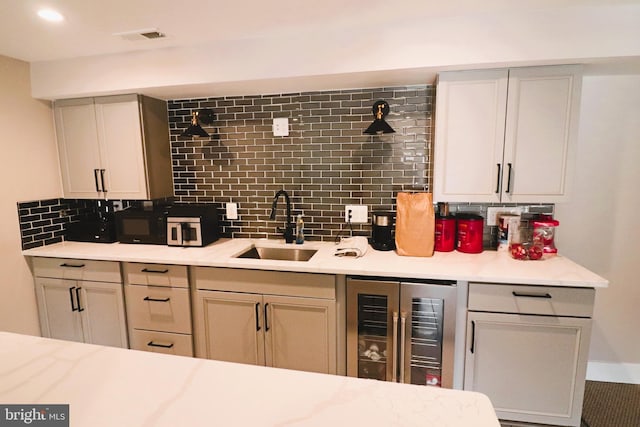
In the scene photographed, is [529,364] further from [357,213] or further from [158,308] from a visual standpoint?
[158,308]

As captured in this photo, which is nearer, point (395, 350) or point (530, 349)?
point (530, 349)

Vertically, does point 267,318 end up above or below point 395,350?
above

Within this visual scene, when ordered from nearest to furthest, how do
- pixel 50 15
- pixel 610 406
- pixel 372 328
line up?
pixel 50 15 → pixel 372 328 → pixel 610 406

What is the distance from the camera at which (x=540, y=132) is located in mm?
1944

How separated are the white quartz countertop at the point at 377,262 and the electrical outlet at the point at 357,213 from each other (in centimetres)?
26

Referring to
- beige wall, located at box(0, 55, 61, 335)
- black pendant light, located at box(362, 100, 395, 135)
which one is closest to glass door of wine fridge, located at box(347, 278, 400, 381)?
black pendant light, located at box(362, 100, 395, 135)

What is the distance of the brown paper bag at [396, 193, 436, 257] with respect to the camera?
2.09 metres

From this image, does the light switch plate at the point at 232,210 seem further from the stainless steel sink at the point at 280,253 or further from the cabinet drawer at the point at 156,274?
the cabinet drawer at the point at 156,274

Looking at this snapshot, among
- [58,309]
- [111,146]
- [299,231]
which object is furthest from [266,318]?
[111,146]

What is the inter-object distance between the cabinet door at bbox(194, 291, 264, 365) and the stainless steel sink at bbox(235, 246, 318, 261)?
0.40 meters

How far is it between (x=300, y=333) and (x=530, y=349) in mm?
1298

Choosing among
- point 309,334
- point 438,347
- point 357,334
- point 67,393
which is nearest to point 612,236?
point 438,347

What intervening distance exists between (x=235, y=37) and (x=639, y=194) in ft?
9.39

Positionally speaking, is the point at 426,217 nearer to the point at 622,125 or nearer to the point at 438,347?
the point at 438,347
